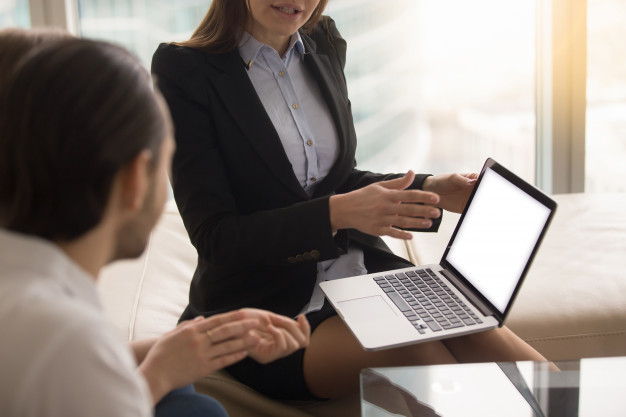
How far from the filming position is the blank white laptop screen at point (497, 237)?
1249 mm

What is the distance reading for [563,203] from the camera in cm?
253

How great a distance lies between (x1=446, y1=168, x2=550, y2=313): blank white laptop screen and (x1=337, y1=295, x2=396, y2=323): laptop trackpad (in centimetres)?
18

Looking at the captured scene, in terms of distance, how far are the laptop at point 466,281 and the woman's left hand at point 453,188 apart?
79 millimetres

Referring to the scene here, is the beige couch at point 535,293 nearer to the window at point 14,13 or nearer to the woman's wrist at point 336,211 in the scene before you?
the woman's wrist at point 336,211

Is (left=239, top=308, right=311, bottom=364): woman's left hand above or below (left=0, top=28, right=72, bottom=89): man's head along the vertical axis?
below

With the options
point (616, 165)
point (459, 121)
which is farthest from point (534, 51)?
point (616, 165)

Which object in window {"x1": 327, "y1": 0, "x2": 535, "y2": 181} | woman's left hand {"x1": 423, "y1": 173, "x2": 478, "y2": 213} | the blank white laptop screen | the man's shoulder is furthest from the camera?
window {"x1": 327, "y1": 0, "x2": 535, "y2": 181}

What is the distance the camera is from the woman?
1369 mm

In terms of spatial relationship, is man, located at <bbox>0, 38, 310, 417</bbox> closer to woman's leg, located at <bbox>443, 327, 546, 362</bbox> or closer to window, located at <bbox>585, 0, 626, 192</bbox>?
woman's leg, located at <bbox>443, 327, 546, 362</bbox>

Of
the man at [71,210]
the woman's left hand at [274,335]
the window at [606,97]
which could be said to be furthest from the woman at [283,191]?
the window at [606,97]

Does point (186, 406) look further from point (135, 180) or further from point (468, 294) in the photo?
point (468, 294)

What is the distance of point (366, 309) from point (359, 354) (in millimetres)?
87

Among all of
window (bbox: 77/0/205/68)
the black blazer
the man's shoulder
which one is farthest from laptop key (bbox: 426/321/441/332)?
window (bbox: 77/0/205/68)

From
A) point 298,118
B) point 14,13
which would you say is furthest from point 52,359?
point 14,13
